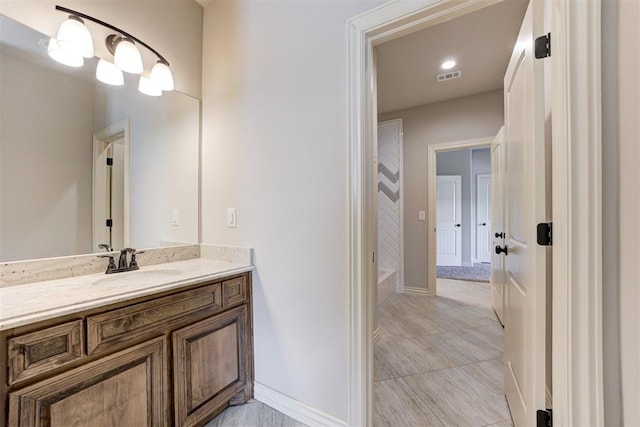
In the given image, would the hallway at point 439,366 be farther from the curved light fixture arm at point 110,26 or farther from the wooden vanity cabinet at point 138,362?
the curved light fixture arm at point 110,26

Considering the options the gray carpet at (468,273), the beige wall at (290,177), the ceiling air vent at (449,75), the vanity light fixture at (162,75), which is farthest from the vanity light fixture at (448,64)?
the gray carpet at (468,273)

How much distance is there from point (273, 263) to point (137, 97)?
138 centimetres

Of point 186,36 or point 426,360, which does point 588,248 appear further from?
point 186,36

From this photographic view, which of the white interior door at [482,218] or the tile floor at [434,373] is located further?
the white interior door at [482,218]

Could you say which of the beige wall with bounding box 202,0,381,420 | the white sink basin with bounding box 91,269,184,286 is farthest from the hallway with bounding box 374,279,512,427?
the white sink basin with bounding box 91,269,184,286

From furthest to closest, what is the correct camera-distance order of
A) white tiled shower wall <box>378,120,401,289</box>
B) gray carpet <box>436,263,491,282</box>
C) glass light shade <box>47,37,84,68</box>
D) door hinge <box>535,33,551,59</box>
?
gray carpet <box>436,263,491,282</box> → white tiled shower wall <box>378,120,401,289</box> → glass light shade <box>47,37,84,68</box> → door hinge <box>535,33,551,59</box>

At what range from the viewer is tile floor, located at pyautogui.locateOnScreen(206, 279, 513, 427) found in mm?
1463

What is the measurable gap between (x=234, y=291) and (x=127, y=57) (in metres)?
1.48

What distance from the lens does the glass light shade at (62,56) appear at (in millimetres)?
1300

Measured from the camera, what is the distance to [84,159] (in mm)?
1454

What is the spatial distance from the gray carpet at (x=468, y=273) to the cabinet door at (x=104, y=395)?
4696mm

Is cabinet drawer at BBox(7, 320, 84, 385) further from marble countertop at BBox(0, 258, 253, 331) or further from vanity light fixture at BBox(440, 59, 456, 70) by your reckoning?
vanity light fixture at BBox(440, 59, 456, 70)

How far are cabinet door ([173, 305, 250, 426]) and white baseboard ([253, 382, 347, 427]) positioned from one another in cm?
13

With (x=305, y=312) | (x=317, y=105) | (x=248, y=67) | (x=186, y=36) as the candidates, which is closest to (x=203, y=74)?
(x=186, y=36)
